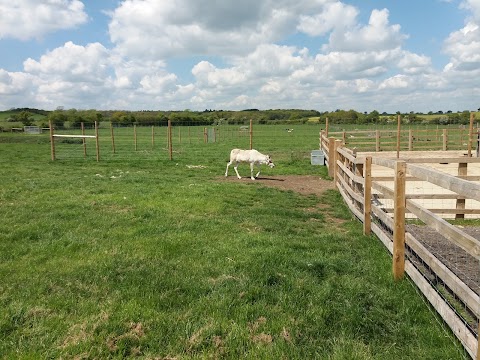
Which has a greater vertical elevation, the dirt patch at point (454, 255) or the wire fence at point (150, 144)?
the wire fence at point (150, 144)

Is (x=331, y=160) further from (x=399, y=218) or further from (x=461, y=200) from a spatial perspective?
(x=399, y=218)

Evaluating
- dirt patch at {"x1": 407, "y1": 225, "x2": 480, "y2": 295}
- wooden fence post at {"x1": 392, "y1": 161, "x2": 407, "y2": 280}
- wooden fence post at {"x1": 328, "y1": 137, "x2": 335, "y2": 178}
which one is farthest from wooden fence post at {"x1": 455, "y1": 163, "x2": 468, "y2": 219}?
wooden fence post at {"x1": 328, "y1": 137, "x2": 335, "y2": 178}

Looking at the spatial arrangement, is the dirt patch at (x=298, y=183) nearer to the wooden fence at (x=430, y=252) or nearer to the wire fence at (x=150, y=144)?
the wire fence at (x=150, y=144)

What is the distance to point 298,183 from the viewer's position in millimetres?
12719

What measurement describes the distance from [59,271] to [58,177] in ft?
28.9

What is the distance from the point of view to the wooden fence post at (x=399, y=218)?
4.53 m

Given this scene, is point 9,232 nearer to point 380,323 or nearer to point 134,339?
point 134,339

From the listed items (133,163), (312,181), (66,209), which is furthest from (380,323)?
(133,163)

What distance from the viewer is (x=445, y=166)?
51.2ft

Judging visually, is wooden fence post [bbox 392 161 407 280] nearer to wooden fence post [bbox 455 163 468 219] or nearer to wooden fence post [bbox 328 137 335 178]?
wooden fence post [bbox 455 163 468 219]

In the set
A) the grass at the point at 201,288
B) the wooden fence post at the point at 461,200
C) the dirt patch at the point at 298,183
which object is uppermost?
the wooden fence post at the point at 461,200

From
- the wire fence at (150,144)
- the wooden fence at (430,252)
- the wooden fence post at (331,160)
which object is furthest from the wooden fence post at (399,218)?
the wire fence at (150,144)

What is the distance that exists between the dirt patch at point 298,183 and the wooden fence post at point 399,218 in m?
6.39

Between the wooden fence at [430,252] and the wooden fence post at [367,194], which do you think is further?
the wooden fence post at [367,194]
